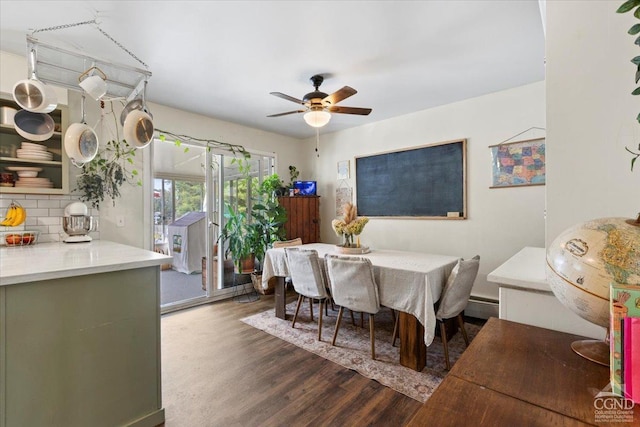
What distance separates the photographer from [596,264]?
715mm

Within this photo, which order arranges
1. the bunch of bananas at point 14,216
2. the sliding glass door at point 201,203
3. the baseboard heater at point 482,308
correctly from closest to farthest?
the bunch of bananas at point 14,216
the baseboard heater at point 482,308
the sliding glass door at point 201,203

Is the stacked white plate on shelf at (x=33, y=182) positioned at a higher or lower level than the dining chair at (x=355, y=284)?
higher

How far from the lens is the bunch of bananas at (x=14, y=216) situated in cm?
229

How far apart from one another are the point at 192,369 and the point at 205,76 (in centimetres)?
266

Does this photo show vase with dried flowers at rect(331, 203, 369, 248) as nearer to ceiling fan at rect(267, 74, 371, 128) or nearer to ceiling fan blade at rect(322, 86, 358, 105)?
ceiling fan at rect(267, 74, 371, 128)

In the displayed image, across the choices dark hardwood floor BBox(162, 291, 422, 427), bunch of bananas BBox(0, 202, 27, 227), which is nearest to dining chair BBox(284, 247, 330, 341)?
dark hardwood floor BBox(162, 291, 422, 427)

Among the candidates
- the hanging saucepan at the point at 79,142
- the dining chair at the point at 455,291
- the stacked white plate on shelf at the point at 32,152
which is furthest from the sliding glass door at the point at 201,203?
the dining chair at the point at 455,291

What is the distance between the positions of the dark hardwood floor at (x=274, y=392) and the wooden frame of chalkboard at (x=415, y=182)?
2.30 meters

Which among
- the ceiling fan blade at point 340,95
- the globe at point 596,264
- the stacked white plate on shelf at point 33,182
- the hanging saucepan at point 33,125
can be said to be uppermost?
the ceiling fan blade at point 340,95

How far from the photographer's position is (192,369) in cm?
226

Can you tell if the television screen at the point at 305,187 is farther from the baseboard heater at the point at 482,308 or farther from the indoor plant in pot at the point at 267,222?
the baseboard heater at the point at 482,308

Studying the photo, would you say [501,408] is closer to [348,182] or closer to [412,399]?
[412,399]

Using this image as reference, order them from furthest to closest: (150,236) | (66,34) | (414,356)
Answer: (150,236)
(414,356)
(66,34)

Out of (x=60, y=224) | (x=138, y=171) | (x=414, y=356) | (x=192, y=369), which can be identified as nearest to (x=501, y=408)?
(x=414, y=356)
